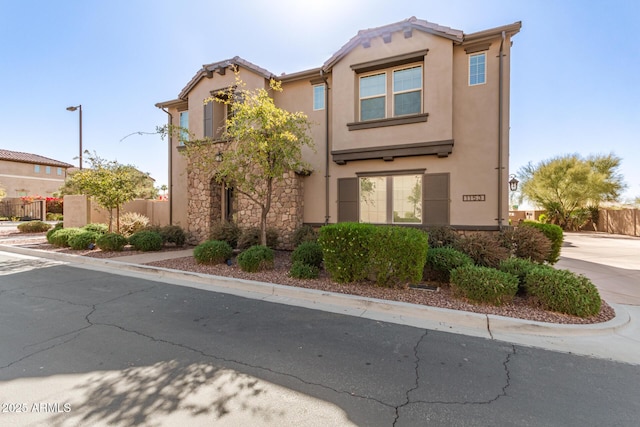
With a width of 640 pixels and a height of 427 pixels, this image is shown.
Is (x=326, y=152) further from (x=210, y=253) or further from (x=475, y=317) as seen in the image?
(x=475, y=317)

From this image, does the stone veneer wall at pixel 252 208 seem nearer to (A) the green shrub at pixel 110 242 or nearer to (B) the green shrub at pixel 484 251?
(A) the green shrub at pixel 110 242

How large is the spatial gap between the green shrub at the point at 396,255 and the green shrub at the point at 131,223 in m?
12.5

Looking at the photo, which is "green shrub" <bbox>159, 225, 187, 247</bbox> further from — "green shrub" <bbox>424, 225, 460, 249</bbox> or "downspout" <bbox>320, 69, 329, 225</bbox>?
"green shrub" <bbox>424, 225, 460, 249</bbox>

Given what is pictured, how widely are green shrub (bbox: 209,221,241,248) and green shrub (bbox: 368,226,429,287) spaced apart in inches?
252

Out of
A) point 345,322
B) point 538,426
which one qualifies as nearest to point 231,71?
point 345,322

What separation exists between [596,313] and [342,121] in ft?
28.0

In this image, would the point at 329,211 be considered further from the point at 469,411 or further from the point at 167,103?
the point at 167,103

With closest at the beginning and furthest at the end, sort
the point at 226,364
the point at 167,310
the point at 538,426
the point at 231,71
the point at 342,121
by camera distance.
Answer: the point at 538,426 < the point at 226,364 < the point at 167,310 < the point at 342,121 < the point at 231,71

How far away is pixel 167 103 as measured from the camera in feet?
47.6

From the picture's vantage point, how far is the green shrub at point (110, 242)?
1102cm

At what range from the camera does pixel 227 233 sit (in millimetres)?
11203

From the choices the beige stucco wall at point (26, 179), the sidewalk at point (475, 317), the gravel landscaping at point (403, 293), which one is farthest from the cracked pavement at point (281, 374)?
the beige stucco wall at point (26, 179)

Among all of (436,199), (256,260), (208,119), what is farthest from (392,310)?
(208,119)

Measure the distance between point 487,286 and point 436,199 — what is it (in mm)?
4802
